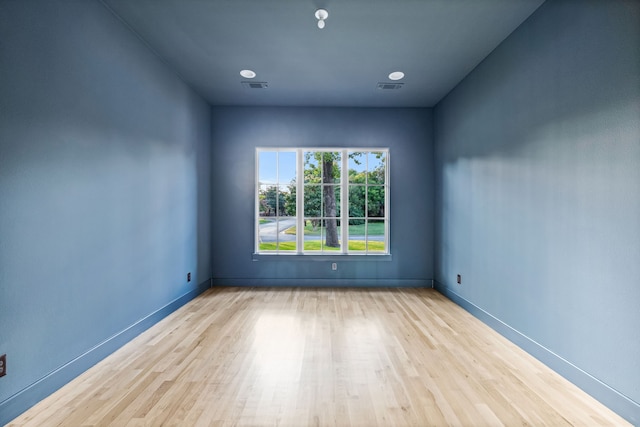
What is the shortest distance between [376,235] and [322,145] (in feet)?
5.41

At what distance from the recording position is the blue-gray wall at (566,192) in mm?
1764

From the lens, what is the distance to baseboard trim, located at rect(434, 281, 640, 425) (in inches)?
67.6

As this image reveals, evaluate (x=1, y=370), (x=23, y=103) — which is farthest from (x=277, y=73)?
(x=1, y=370)

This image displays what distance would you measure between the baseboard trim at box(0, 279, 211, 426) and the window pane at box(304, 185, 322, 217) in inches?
97.6

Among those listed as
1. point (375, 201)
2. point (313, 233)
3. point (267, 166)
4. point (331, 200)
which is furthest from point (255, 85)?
point (375, 201)

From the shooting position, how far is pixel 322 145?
186 inches

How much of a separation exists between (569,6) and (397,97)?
2285 millimetres

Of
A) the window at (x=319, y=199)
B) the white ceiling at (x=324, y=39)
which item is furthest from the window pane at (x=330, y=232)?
the white ceiling at (x=324, y=39)

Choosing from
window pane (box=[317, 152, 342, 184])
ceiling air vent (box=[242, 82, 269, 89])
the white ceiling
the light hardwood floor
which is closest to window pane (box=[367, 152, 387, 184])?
window pane (box=[317, 152, 342, 184])

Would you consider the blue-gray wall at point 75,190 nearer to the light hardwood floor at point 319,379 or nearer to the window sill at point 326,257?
the light hardwood floor at point 319,379

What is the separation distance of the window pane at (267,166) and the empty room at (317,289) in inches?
31.6

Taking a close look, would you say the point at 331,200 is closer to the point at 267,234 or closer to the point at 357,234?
the point at 357,234

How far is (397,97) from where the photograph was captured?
4.32m

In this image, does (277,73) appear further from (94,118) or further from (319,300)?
(319,300)
